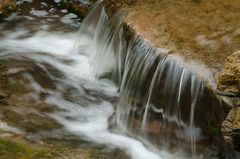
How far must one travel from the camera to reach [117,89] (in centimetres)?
813

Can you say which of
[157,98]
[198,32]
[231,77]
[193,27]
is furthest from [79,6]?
[231,77]

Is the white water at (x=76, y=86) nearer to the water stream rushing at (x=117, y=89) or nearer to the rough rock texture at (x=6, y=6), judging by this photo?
the water stream rushing at (x=117, y=89)

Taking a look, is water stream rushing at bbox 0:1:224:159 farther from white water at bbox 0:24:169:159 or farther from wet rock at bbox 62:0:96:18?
wet rock at bbox 62:0:96:18

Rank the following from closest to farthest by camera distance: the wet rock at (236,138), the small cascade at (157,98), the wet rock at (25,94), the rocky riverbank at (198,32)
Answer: the wet rock at (236,138) < the rocky riverbank at (198,32) < the small cascade at (157,98) < the wet rock at (25,94)

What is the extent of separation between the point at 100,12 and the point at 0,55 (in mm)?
2119

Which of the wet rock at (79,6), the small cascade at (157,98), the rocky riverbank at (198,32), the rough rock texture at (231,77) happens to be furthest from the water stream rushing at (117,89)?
the wet rock at (79,6)

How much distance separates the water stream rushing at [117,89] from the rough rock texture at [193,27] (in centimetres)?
20

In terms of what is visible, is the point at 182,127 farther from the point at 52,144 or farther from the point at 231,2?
the point at 231,2

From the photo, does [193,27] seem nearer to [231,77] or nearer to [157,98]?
[157,98]

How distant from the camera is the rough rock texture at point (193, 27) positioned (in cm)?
662

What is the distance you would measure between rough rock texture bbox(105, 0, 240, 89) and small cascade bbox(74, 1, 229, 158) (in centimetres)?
16

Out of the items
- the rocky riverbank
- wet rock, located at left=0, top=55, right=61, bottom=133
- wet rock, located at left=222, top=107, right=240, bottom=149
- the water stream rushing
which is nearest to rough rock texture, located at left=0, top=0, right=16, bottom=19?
the water stream rushing

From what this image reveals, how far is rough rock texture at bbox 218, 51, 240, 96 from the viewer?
540cm

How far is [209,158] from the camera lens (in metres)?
6.30
